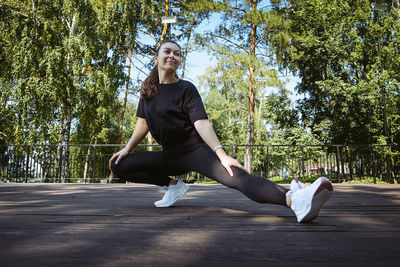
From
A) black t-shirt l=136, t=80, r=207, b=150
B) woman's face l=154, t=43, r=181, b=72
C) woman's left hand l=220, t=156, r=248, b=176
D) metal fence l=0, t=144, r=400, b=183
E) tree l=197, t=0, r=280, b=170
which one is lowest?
metal fence l=0, t=144, r=400, b=183

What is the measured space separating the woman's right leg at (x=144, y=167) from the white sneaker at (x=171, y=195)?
9 cm

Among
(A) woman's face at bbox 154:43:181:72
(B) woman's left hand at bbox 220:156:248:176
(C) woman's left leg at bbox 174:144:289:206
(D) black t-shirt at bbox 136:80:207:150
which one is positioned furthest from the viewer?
(A) woman's face at bbox 154:43:181:72

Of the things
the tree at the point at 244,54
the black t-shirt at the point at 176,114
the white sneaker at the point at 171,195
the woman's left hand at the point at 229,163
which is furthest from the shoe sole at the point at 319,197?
the tree at the point at 244,54

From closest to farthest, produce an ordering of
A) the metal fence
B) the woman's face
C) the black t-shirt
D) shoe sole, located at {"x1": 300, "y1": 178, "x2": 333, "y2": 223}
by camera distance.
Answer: shoe sole, located at {"x1": 300, "y1": 178, "x2": 333, "y2": 223}, the black t-shirt, the woman's face, the metal fence

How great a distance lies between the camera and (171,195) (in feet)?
7.30

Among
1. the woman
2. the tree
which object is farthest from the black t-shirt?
the tree

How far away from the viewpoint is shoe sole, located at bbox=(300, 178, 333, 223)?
1396mm

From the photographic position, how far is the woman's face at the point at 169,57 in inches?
80.5

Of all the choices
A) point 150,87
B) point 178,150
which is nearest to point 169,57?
point 150,87

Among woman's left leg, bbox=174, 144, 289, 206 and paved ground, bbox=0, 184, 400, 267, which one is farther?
woman's left leg, bbox=174, 144, 289, 206

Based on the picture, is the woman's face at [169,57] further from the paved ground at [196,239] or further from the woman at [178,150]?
the paved ground at [196,239]

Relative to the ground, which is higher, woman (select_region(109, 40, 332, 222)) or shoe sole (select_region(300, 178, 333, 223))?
woman (select_region(109, 40, 332, 222))

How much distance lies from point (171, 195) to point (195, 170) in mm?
402

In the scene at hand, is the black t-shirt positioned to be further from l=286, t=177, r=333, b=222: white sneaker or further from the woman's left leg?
l=286, t=177, r=333, b=222: white sneaker
